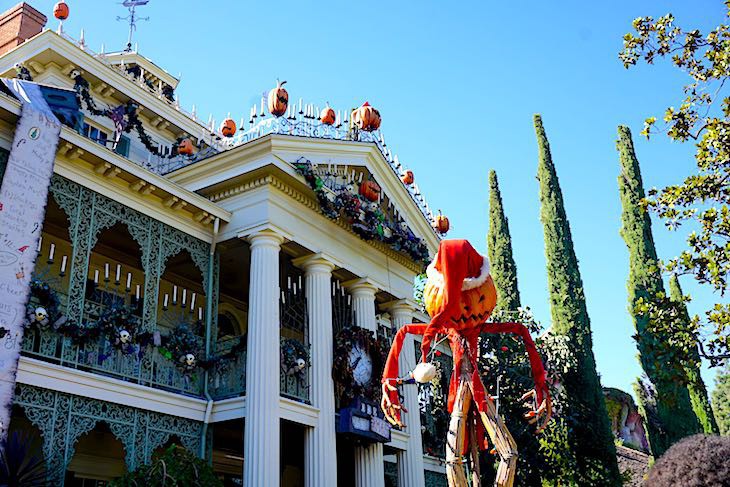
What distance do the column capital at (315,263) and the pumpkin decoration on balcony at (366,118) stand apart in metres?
4.03

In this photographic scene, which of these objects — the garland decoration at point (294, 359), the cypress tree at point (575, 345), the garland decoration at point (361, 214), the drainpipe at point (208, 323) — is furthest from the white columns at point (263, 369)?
the cypress tree at point (575, 345)

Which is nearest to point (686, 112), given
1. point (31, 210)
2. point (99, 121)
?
point (31, 210)

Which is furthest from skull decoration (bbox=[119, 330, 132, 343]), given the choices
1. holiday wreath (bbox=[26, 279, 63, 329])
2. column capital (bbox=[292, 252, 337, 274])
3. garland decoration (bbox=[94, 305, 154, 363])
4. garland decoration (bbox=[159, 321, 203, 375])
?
column capital (bbox=[292, 252, 337, 274])

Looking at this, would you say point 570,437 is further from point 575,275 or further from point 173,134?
point 173,134

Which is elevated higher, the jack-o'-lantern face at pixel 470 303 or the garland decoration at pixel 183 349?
the garland decoration at pixel 183 349

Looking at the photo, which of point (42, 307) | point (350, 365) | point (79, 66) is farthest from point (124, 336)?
point (79, 66)

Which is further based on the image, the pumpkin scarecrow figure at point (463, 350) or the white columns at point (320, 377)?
the white columns at point (320, 377)

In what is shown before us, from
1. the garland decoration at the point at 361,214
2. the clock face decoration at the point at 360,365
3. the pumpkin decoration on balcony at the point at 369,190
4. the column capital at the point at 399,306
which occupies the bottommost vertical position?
the clock face decoration at the point at 360,365

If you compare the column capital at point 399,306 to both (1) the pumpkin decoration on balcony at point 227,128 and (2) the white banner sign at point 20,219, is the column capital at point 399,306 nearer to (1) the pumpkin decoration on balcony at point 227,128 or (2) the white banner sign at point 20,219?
(1) the pumpkin decoration on balcony at point 227,128

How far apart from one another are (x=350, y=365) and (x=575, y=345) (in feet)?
41.6

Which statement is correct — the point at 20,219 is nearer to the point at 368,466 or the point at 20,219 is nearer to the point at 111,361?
the point at 111,361

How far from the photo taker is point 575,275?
27.3 meters

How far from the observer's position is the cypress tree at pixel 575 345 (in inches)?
951

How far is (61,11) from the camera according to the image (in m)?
18.6
